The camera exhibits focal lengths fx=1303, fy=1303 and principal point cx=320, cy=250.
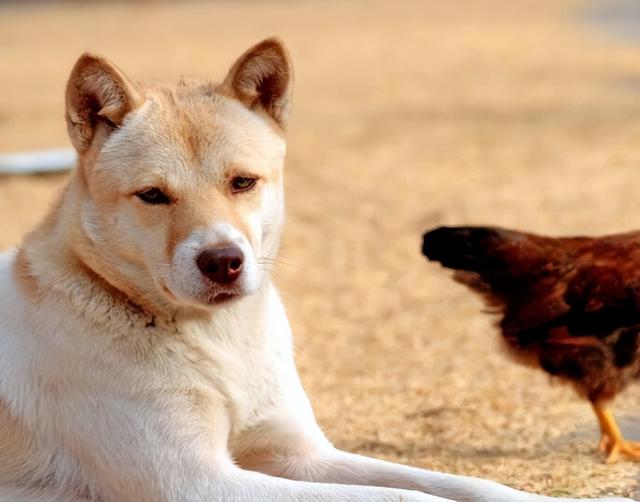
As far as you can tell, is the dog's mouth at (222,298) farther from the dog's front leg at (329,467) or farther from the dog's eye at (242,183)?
the dog's front leg at (329,467)

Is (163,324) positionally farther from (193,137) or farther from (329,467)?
(329,467)

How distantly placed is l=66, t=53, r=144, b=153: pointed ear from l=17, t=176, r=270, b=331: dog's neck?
0.15 meters

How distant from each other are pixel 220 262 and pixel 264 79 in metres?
0.76

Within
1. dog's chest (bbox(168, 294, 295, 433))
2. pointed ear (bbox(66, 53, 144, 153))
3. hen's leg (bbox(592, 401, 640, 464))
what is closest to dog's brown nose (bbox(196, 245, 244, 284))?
dog's chest (bbox(168, 294, 295, 433))

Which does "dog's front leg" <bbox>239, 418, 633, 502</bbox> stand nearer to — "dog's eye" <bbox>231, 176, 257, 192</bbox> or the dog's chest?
the dog's chest

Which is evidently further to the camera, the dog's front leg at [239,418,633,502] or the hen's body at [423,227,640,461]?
the hen's body at [423,227,640,461]

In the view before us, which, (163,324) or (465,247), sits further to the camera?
(465,247)

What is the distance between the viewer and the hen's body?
5164 mm

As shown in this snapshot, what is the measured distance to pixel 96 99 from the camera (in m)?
3.89

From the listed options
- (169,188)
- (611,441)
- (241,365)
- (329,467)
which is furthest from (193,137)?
(611,441)

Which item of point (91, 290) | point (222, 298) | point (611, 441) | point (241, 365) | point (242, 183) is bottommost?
point (611, 441)

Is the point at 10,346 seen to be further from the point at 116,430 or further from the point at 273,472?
the point at 273,472

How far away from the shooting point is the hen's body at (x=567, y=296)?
516cm

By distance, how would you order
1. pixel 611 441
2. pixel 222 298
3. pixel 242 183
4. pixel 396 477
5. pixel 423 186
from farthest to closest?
pixel 423 186 → pixel 611 441 → pixel 396 477 → pixel 242 183 → pixel 222 298
